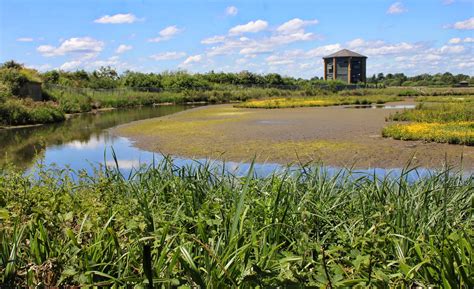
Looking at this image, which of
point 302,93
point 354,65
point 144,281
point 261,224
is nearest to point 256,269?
point 144,281

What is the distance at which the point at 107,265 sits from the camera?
2.91 m

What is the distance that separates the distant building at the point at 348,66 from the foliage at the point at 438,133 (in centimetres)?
9002

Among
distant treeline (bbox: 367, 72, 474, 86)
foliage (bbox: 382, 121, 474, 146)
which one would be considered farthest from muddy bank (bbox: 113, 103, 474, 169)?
distant treeline (bbox: 367, 72, 474, 86)

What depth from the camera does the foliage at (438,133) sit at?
1536cm

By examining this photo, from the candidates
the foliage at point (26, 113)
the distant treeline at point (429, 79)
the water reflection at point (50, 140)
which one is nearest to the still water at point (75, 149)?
the water reflection at point (50, 140)

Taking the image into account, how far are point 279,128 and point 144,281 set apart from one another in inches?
773

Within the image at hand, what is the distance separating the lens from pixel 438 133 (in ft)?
53.3

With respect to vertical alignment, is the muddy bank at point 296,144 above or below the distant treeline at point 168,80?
below

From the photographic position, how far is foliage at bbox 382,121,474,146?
1536 centimetres

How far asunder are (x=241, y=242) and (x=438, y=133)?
14874 mm

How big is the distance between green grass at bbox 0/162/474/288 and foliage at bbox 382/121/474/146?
1223 cm

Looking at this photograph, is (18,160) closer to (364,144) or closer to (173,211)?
(364,144)

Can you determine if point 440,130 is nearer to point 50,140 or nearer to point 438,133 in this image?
point 438,133

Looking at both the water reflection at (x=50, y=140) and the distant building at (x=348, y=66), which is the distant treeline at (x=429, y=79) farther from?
the water reflection at (x=50, y=140)
